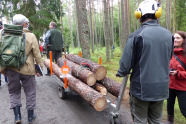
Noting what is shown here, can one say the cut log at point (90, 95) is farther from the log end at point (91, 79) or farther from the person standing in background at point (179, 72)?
the person standing in background at point (179, 72)

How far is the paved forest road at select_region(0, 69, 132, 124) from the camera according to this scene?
3.31 m

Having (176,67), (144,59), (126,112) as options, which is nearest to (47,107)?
(126,112)

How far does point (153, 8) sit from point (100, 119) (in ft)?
8.88

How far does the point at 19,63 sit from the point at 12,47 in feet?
1.19

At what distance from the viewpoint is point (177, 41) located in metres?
2.78

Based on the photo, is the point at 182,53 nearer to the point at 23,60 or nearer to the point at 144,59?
the point at 144,59

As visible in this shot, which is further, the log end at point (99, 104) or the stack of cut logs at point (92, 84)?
the stack of cut logs at point (92, 84)

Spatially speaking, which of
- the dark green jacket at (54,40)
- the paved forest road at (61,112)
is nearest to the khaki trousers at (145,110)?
the paved forest road at (61,112)

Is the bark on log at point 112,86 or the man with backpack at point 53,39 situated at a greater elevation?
the man with backpack at point 53,39

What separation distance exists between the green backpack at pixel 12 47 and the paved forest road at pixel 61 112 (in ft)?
4.77

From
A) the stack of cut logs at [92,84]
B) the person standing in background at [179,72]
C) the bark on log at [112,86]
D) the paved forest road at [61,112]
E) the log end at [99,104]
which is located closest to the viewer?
the person standing in background at [179,72]

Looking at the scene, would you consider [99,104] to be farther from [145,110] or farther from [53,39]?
[53,39]

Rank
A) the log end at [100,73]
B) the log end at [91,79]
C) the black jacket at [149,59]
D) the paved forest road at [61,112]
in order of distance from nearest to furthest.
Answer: the black jacket at [149,59]
the paved forest road at [61,112]
the log end at [91,79]
the log end at [100,73]

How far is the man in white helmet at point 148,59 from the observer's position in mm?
1910
